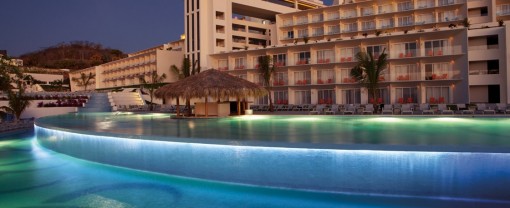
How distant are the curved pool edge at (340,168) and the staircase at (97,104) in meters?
23.1

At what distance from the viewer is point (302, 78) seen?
3541cm

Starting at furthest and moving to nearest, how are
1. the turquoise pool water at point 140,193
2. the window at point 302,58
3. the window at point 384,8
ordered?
the window at point 384,8 → the window at point 302,58 → the turquoise pool water at point 140,193

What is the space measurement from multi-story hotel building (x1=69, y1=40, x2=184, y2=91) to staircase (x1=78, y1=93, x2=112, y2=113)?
12576 mm

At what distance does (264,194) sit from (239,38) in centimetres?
4160

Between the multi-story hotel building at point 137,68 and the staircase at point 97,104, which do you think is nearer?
the staircase at point 97,104

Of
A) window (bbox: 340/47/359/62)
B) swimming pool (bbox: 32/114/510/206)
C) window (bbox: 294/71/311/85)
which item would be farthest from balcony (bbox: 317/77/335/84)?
swimming pool (bbox: 32/114/510/206)

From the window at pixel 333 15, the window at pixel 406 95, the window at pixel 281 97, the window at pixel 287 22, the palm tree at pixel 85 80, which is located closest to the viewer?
the window at pixel 406 95

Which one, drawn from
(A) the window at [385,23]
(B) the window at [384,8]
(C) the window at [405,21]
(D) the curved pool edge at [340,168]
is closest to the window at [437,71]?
(C) the window at [405,21]

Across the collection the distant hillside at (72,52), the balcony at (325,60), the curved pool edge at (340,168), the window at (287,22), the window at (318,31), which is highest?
the distant hillside at (72,52)

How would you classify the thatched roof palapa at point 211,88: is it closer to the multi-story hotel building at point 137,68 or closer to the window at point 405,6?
the window at point 405,6

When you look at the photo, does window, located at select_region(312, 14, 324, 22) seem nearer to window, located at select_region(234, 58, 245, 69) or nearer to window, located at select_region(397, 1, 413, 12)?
window, located at select_region(397, 1, 413, 12)

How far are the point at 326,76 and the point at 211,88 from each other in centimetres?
1661

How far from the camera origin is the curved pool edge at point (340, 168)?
24.4ft

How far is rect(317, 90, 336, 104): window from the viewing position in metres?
33.3
